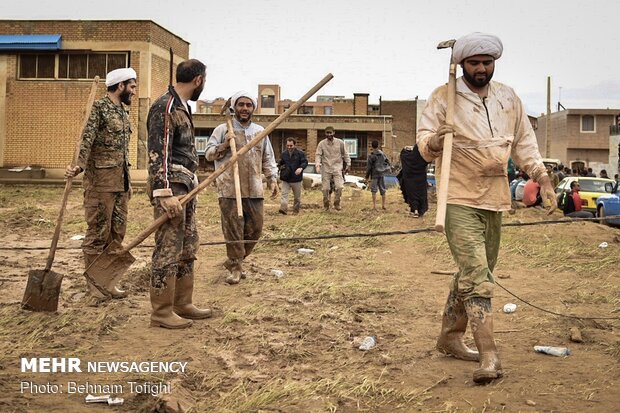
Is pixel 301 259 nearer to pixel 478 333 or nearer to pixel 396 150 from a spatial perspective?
pixel 478 333

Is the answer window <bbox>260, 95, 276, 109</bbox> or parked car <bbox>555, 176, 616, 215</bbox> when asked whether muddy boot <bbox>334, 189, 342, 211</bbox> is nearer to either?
parked car <bbox>555, 176, 616, 215</bbox>

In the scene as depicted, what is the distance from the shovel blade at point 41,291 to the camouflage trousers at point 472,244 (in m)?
3.19

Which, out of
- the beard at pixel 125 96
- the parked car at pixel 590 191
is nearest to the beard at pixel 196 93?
the beard at pixel 125 96

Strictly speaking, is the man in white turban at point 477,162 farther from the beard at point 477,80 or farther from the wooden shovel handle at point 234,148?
the wooden shovel handle at point 234,148

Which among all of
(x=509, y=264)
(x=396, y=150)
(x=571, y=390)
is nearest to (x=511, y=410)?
(x=571, y=390)

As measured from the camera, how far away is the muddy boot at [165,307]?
5098 millimetres

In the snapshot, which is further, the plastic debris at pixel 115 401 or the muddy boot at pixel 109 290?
the muddy boot at pixel 109 290

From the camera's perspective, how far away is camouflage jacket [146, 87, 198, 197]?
491cm

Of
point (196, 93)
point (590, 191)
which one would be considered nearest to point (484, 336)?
point (196, 93)

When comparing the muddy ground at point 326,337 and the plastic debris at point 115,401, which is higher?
the muddy ground at point 326,337

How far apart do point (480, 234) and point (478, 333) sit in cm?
61

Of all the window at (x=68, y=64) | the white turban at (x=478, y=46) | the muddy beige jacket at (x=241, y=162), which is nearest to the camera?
the white turban at (x=478, y=46)

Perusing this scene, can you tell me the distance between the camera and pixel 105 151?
20.6ft

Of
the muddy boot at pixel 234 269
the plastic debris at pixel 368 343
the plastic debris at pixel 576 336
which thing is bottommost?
the plastic debris at pixel 368 343
